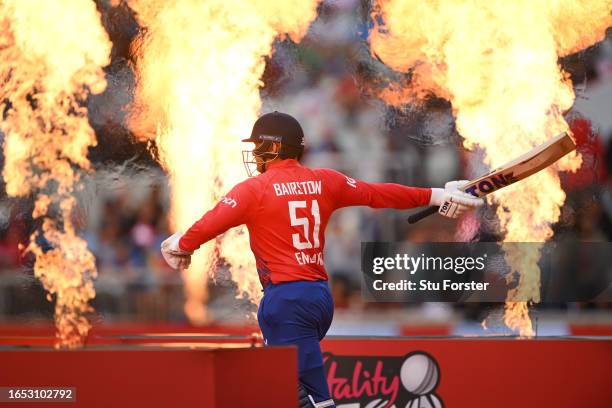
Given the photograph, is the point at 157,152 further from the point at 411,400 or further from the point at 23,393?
the point at 23,393

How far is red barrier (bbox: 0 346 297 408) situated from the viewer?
149 inches

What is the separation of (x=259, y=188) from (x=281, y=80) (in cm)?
147

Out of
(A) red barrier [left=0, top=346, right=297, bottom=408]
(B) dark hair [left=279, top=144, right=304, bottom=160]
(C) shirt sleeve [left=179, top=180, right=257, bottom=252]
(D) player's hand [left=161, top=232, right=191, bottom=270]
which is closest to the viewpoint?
(A) red barrier [left=0, top=346, right=297, bottom=408]

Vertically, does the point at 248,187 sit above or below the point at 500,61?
below

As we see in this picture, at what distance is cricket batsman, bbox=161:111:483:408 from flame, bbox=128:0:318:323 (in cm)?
119

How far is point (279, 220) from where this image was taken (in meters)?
5.14

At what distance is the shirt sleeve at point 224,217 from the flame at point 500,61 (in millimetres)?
1648

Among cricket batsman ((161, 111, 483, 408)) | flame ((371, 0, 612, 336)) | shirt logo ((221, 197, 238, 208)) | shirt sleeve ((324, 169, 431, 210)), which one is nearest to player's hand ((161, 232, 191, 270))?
cricket batsman ((161, 111, 483, 408))

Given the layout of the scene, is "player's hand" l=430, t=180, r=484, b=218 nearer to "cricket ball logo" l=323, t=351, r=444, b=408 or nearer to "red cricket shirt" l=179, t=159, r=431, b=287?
"red cricket shirt" l=179, t=159, r=431, b=287

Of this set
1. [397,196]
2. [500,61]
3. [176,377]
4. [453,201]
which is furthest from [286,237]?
[500,61]

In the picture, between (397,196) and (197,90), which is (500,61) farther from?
(197,90)

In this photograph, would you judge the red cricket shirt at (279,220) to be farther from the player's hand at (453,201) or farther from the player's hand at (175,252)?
the player's hand at (453,201)

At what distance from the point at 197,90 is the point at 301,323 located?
6.47 feet

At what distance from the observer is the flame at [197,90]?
648 cm
